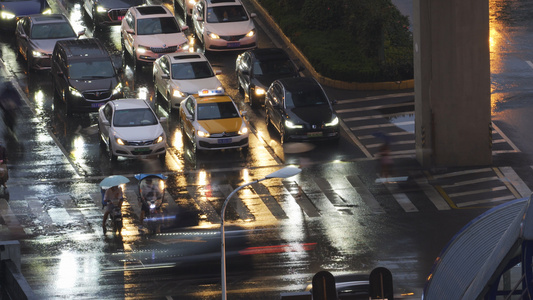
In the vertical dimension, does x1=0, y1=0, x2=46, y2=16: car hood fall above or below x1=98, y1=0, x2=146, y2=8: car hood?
above

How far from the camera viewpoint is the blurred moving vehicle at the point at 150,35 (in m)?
47.0

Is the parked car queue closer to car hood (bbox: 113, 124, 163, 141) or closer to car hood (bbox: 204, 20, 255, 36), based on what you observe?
car hood (bbox: 204, 20, 255, 36)

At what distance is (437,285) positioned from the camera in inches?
838

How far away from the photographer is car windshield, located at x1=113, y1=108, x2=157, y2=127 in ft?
128

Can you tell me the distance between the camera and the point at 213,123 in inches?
1558

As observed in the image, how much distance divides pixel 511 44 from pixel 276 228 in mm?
20094

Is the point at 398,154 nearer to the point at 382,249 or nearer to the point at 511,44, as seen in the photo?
the point at 382,249

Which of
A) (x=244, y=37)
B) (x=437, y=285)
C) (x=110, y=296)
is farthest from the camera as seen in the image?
(x=244, y=37)

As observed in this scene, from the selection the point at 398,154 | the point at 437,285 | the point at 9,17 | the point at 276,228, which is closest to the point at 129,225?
the point at 276,228

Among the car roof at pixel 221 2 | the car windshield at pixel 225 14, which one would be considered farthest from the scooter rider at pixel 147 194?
the car roof at pixel 221 2

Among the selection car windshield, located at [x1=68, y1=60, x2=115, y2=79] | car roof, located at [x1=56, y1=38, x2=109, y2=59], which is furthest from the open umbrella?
car roof, located at [x1=56, y1=38, x2=109, y2=59]

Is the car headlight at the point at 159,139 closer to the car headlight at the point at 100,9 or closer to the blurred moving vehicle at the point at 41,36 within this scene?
the blurred moving vehicle at the point at 41,36

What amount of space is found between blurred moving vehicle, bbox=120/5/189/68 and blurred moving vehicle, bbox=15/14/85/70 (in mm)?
2052

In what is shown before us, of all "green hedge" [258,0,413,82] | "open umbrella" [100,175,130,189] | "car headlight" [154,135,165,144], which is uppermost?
"open umbrella" [100,175,130,189]
